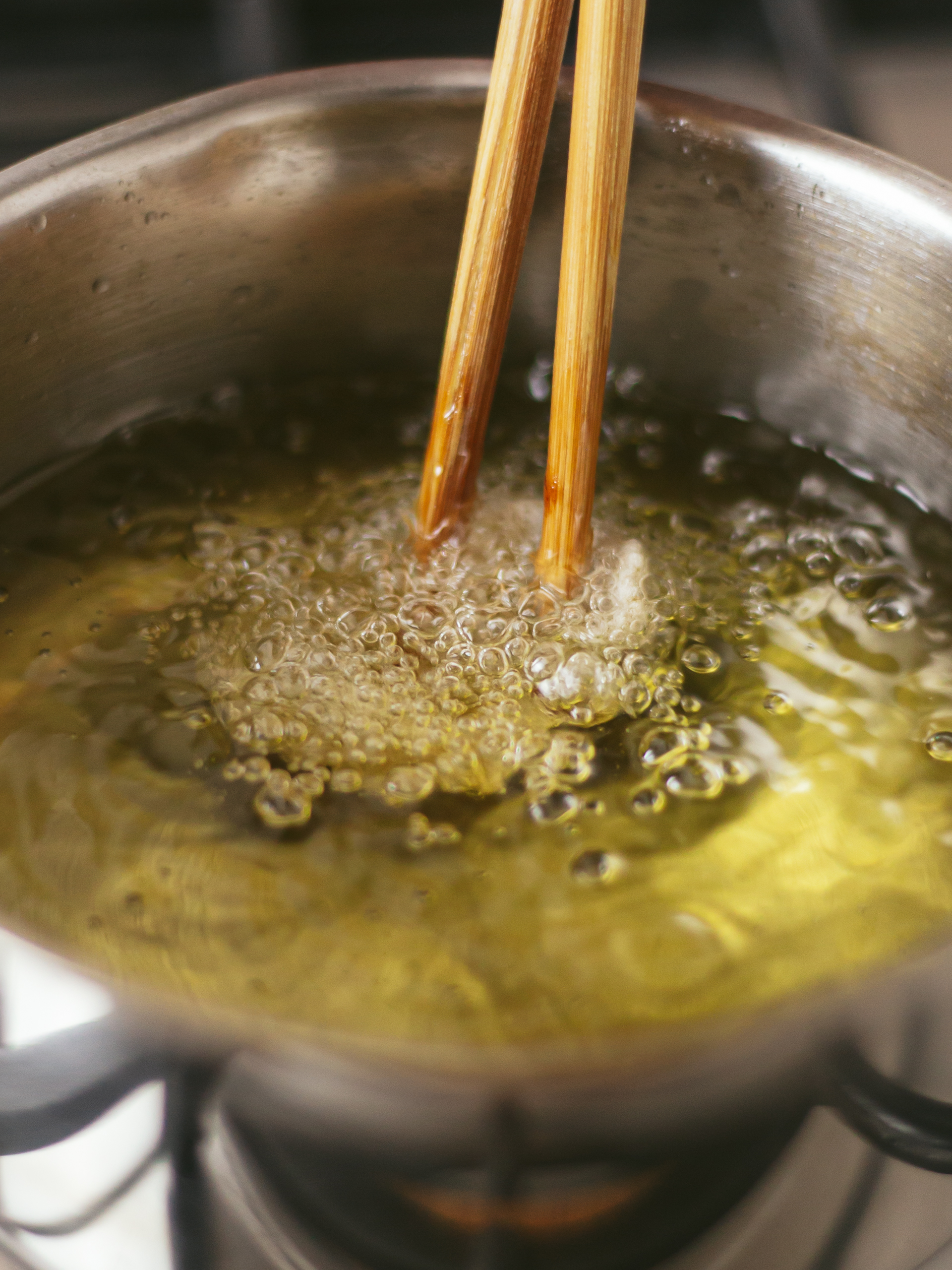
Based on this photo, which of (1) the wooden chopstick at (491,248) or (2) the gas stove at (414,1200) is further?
(1) the wooden chopstick at (491,248)

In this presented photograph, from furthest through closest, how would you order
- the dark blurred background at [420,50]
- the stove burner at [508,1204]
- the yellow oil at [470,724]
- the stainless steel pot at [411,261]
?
1. the dark blurred background at [420,50]
2. the stainless steel pot at [411,261]
3. the yellow oil at [470,724]
4. the stove burner at [508,1204]

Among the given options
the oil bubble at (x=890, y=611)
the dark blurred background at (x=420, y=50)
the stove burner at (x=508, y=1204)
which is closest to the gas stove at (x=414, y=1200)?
the stove burner at (x=508, y=1204)

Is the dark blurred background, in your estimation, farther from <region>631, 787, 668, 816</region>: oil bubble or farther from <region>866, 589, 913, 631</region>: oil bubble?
<region>631, 787, 668, 816</region>: oil bubble

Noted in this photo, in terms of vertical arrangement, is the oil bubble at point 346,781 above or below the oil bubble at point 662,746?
below

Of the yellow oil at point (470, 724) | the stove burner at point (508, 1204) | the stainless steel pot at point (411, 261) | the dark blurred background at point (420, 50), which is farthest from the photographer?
the dark blurred background at point (420, 50)

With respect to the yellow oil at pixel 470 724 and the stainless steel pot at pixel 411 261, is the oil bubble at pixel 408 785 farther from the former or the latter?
the stainless steel pot at pixel 411 261

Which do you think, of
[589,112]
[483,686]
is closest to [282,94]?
[589,112]

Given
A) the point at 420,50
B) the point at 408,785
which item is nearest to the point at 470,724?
the point at 408,785

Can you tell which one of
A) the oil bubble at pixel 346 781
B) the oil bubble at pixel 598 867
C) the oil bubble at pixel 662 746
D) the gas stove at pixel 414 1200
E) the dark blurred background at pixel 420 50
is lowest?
the gas stove at pixel 414 1200
